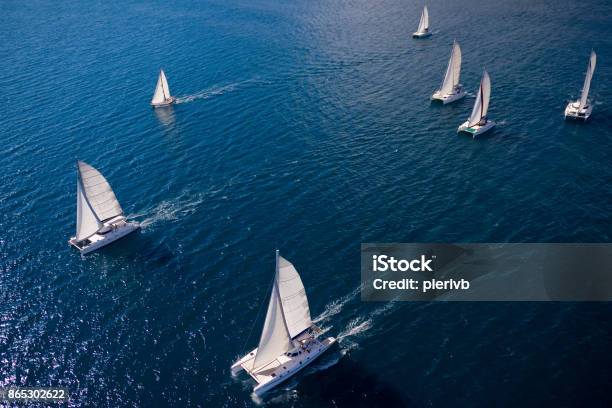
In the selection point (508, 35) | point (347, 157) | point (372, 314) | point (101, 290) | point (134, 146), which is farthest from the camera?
point (508, 35)

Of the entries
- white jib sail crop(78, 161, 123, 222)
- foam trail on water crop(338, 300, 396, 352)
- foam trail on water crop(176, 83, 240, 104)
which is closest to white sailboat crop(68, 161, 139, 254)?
white jib sail crop(78, 161, 123, 222)

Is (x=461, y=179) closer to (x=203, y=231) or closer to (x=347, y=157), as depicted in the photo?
(x=347, y=157)

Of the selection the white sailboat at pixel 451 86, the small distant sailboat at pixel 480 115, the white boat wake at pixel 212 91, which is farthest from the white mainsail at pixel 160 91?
the small distant sailboat at pixel 480 115

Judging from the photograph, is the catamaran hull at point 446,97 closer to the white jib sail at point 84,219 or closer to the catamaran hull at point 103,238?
the catamaran hull at point 103,238

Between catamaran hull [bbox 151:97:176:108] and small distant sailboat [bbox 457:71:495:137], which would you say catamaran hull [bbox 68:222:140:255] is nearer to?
catamaran hull [bbox 151:97:176:108]

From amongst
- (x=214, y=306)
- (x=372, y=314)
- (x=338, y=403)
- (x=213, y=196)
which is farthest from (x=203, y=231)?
(x=338, y=403)

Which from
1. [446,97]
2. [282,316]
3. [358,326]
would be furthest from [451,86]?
[282,316]
